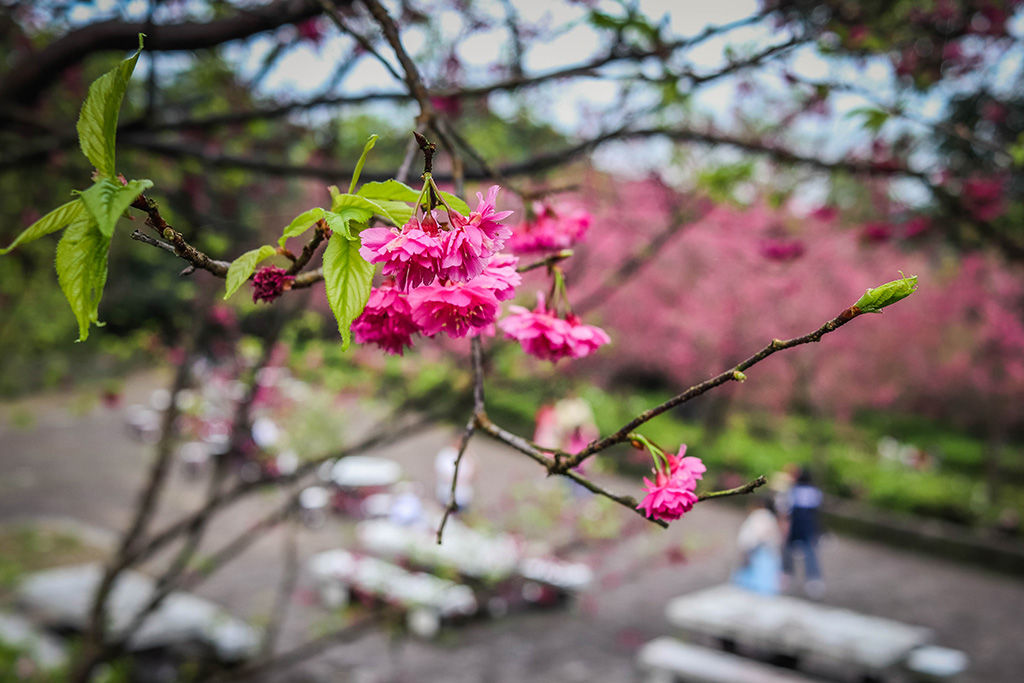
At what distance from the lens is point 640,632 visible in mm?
6996

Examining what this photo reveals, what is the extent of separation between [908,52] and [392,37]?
3.31 metres

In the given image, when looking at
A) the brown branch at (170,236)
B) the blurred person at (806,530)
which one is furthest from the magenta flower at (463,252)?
the blurred person at (806,530)

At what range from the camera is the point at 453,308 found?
74 cm

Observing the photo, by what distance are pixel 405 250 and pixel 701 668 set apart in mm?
5208

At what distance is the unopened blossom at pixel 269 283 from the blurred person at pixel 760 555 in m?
7.32

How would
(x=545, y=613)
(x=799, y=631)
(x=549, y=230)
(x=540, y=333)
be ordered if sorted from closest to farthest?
(x=540, y=333) → (x=549, y=230) → (x=799, y=631) → (x=545, y=613)

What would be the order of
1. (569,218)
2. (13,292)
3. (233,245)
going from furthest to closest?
(13,292) → (233,245) → (569,218)

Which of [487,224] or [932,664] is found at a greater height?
[932,664]

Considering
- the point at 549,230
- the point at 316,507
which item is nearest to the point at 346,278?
→ the point at 549,230

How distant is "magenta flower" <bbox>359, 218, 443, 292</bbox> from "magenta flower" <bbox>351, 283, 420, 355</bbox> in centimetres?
13

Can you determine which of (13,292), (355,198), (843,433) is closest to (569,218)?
(355,198)

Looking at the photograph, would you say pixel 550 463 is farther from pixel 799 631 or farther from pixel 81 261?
pixel 799 631

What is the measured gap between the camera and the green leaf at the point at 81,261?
0.59 m

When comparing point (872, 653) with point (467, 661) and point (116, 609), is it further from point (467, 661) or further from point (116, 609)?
point (116, 609)
